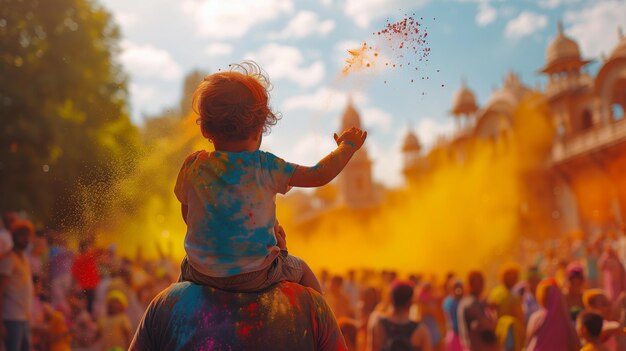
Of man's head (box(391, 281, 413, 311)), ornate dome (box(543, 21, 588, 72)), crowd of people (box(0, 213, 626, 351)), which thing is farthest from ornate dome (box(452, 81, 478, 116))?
man's head (box(391, 281, 413, 311))

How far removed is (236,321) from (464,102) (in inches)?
1743

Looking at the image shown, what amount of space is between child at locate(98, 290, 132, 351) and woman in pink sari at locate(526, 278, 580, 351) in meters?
4.91

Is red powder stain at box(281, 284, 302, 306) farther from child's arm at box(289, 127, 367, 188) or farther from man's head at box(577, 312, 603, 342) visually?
man's head at box(577, 312, 603, 342)

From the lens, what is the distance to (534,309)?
Answer: 8.48 metres

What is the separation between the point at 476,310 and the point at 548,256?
8997 mm

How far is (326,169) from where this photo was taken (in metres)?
2.56

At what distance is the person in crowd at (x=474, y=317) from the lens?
706 centimetres

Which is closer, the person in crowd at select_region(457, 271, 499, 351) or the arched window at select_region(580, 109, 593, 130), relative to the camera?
the person in crowd at select_region(457, 271, 499, 351)

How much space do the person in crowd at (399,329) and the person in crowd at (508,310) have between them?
7.81ft

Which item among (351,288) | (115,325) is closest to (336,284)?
(115,325)

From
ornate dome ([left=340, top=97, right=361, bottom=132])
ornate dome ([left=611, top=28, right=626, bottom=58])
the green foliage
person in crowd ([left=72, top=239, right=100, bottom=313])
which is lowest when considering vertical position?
person in crowd ([left=72, top=239, right=100, bottom=313])

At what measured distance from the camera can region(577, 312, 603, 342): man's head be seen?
539cm

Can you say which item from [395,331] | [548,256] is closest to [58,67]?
[548,256]

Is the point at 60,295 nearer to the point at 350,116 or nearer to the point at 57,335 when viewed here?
the point at 57,335
